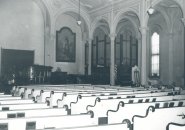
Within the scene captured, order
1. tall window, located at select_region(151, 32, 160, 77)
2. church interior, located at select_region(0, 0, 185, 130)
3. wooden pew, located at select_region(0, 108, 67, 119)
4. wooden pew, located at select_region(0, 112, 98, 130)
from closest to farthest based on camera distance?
wooden pew, located at select_region(0, 112, 98, 130), wooden pew, located at select_region(0, 108, 67, 119), church interior, located at select_region(0, 0, 185, 130), tall window, located at select_region(151, 32, 160, 77)

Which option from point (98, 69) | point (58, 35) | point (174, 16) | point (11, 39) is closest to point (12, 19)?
point (11, 39)

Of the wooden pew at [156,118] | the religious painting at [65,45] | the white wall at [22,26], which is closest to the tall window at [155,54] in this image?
the religious painting at [65,45]

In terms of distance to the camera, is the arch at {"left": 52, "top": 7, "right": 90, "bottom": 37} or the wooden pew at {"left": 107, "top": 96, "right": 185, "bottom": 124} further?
the arch at {"left": 52, "top": 7, "right": 90, "bottom": 37}

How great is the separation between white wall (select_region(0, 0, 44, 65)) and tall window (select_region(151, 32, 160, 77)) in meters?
9.58

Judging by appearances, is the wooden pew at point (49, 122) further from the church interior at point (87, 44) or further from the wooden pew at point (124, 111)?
the church interior at point (87, 44)

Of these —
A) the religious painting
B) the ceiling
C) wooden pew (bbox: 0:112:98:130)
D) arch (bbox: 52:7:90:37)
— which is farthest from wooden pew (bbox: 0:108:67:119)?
the religious painting

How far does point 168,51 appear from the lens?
68.4 ft

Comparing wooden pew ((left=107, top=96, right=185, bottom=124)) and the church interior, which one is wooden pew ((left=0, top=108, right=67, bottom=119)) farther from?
the church interior

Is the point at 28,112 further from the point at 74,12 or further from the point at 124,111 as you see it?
the point at 74,12

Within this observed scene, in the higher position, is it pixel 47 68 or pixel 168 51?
pixel 168 51

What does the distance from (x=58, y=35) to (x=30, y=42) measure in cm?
247

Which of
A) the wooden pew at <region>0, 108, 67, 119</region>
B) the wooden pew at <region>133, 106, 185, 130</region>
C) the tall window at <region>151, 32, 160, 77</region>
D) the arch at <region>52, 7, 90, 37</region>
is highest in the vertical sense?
the arch at <region>52, 7, 90, 37</region>

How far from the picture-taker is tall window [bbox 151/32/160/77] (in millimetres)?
22344

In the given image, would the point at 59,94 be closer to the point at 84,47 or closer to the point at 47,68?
the point at 47,68
